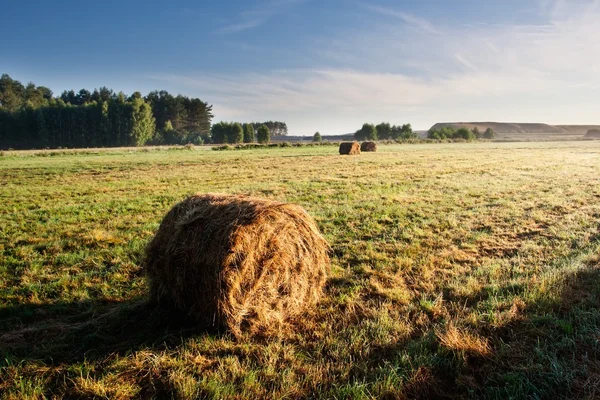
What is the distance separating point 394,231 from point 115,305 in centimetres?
655

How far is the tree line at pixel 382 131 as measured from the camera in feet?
495

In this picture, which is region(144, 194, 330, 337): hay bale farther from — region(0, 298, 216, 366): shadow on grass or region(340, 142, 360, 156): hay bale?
region(340, 142, 360, 156): hay bale

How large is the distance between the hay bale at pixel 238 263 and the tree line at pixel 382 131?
150914 mm

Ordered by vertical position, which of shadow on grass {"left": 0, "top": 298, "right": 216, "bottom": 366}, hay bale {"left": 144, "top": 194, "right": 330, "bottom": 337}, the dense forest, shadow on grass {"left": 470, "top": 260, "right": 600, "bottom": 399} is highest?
the dense forest

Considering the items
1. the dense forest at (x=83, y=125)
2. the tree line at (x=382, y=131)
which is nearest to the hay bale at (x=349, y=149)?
the dense forest at (x=83, y=125)

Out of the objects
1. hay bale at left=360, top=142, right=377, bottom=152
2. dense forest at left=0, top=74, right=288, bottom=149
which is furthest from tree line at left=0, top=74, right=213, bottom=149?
hay bale at left=360, top=142, right=377, bottom=152

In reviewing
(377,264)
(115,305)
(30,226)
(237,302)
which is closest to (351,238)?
(377,264)

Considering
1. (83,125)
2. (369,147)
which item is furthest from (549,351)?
(83,125)

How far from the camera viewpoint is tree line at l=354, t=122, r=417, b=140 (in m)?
151

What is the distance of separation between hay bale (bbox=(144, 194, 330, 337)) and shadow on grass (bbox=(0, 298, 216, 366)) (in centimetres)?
32

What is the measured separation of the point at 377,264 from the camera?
668cm

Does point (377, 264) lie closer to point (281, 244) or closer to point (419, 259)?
point (419, 259)

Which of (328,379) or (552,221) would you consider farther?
(552,221)

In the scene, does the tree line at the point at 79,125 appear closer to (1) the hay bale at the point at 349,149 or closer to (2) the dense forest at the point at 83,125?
(2) the dense forest at the point at 83,125
